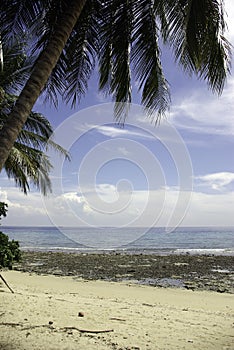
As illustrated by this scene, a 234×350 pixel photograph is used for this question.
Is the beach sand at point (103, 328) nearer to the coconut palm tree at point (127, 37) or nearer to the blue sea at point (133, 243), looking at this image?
the coconut palm tree at point (127, 37)

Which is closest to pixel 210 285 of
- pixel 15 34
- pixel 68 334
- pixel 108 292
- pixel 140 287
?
pixel 140 287

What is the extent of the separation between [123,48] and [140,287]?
8.64 metres

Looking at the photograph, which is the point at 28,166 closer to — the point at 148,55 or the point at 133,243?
the point at 148,55

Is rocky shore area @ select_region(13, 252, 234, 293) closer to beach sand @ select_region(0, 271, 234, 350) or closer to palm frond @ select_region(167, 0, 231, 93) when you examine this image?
beach sand @ select_region(0, 271, 234, 350)

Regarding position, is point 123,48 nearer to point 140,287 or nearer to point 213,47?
point 213,47

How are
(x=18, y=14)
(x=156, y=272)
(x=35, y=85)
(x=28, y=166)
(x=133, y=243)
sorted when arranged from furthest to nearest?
1. (x=133, y=243)
2. (x=156, y=272)
3. (x=28, y=166)
4. (x=18, y=14)
5. (x=35, y=85)

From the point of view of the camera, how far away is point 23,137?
13.5m

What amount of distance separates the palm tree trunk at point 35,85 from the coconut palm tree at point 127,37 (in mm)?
322

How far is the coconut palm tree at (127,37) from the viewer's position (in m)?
6.21

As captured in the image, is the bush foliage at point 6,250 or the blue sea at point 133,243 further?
the blue sea at point 133,243

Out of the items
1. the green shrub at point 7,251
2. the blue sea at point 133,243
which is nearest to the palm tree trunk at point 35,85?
the green shrub at point 7,251

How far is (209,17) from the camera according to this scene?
6090mm

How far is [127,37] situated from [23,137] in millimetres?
7601


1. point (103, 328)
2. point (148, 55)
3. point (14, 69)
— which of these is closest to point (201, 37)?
point (148, 55)
